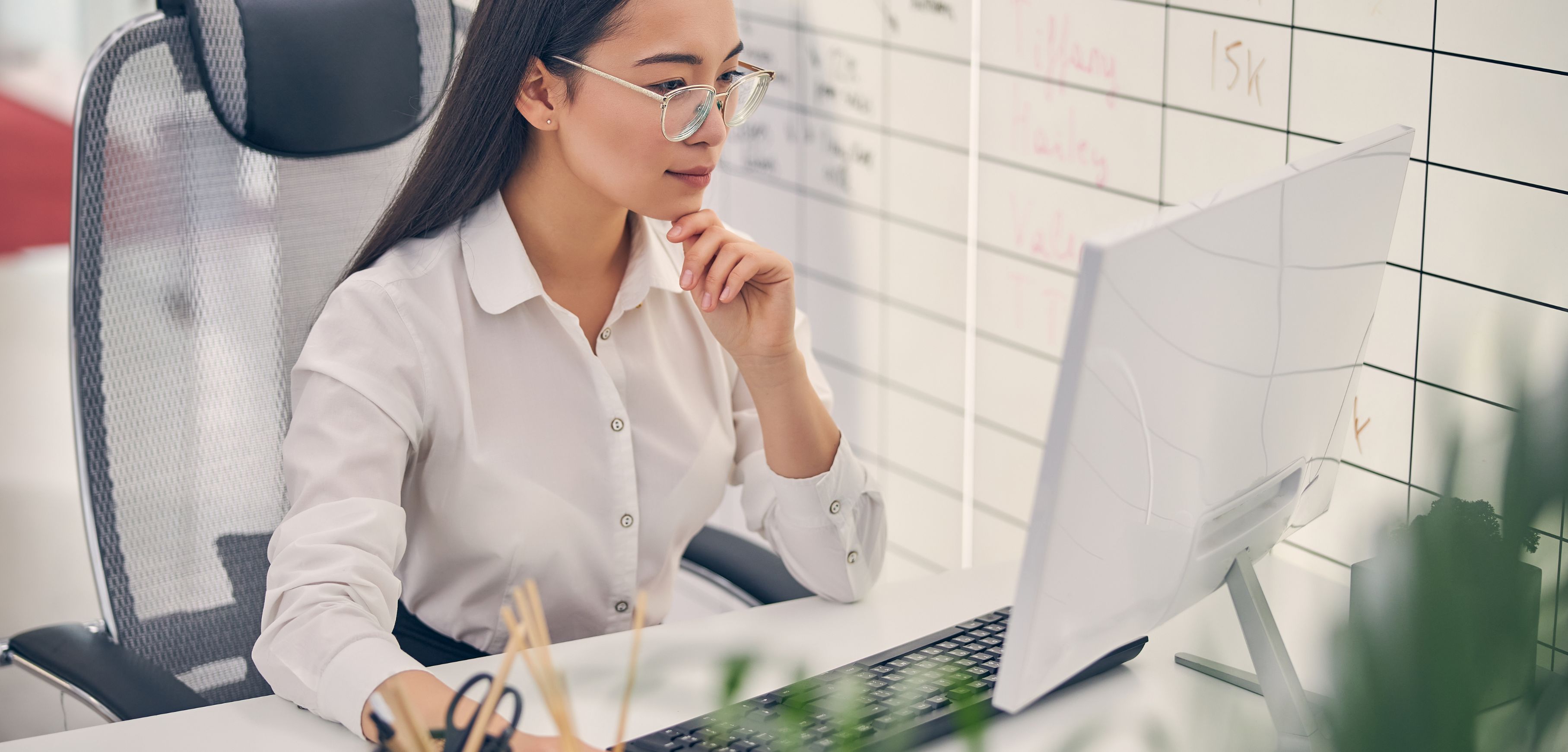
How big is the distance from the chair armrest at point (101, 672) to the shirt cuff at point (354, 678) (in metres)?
0.14

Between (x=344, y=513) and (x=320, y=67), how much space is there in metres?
0.45

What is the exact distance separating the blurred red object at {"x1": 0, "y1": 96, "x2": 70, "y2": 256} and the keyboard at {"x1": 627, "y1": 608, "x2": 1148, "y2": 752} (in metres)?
2.52

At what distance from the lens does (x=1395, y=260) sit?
1110mm

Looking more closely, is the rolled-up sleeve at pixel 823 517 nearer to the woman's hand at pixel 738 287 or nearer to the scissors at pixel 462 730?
the woman's hand at pixel 738 287

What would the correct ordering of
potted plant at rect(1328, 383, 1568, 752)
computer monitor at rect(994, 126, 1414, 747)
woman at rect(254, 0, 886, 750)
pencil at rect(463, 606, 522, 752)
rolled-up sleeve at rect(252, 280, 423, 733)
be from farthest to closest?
1. woman at rect(254, 0, 886, 750)
2. rolled-up sleeve at rect(252, 280, 423, 733)
3. computer monitor at rect(994, 126, 1414, 747)
4. pencil at rect(463, 606, 522, 752)
5. potted plant at rect(1328, 383, 1568, 752)

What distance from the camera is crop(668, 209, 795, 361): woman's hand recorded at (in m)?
1.13

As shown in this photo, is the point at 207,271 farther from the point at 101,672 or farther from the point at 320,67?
the point at 101,672

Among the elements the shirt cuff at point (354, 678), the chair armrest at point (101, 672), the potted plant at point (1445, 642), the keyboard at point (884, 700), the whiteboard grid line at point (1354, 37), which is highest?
the whiteboard grid line at point (1354, 37)

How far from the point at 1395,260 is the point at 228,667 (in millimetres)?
1122

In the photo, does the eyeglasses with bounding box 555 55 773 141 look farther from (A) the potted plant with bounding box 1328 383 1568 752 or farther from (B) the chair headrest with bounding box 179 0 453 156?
(A) the potted plant with bounding box 1328 383 1568 752

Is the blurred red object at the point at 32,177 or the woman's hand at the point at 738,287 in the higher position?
the woman's hand at the point at 738,287

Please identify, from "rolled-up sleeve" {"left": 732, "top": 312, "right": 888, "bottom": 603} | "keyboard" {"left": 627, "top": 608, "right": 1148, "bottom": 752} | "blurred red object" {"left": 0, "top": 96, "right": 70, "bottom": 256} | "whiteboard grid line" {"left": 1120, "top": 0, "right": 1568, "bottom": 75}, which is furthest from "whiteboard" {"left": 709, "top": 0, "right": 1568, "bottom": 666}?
"blurred red object" {"left": 0, "top": 96, "right": 70, "bottom": 256}

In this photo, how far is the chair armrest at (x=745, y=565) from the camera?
4.19ft

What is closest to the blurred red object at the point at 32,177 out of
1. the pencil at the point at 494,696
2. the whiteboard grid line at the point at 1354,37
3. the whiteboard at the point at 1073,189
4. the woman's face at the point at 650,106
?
the whiteboard at the point at 1073,189
